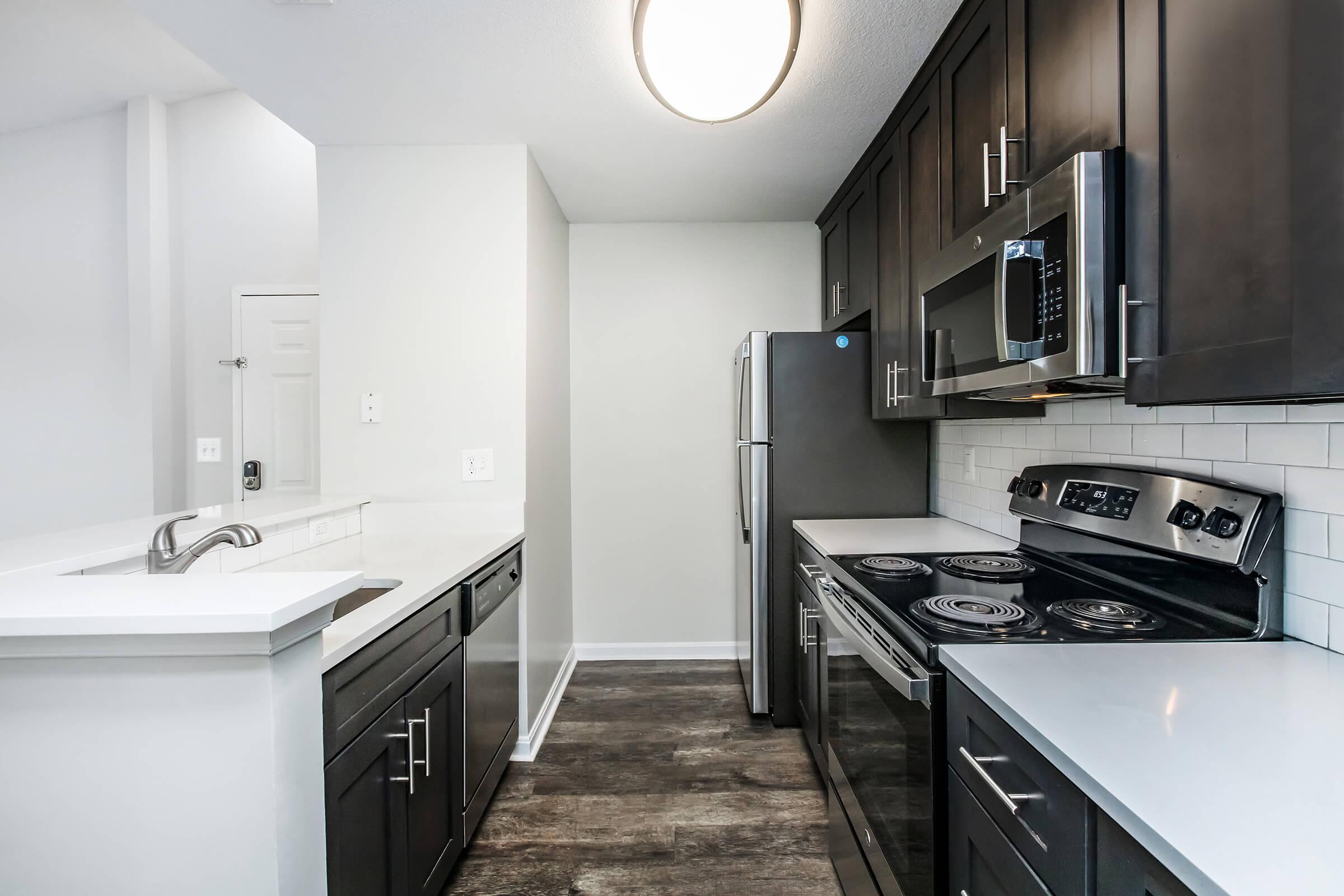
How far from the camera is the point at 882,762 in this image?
138 cm

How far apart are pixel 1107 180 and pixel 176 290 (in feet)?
13.3

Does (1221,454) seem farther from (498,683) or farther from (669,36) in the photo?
(498,683)

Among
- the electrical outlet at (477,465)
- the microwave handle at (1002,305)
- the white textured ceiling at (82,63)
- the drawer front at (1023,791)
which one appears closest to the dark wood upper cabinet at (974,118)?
the microwave handle at (1002,305)

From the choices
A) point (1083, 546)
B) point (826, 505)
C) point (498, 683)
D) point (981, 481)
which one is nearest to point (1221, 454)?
point (1083, 546)

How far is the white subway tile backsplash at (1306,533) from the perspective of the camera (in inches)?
41.6

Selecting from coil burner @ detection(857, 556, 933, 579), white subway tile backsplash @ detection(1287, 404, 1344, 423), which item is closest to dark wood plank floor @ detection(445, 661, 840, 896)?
coil burner @ detection(857, 556, 933, 579)

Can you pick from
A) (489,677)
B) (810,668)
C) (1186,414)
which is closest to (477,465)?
(489,677)

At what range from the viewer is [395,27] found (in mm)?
1764

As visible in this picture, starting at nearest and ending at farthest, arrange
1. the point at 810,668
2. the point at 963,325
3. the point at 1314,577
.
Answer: the point at 1314,577
the point at 963,325
the point at 810,668

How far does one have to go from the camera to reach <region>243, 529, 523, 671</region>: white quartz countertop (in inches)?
48.1

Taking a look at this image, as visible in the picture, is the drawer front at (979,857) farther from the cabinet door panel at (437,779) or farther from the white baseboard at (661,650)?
the white baseboard at (661,650)

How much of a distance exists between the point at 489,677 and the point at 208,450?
2.37m

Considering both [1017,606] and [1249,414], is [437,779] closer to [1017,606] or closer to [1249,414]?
[1017,606]

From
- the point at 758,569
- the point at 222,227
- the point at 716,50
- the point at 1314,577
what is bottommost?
the point at 758,569
